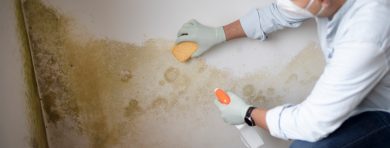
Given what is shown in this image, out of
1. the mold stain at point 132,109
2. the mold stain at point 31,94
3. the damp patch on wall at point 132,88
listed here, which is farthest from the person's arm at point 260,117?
the mold stain at point 31,94

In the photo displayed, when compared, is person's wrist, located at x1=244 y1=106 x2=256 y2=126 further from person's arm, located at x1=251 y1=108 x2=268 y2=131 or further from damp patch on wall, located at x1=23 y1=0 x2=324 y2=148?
damp patch on wall, located at x1=23 y1=0 x2=324 y2=148

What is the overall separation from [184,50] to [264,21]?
290 mm

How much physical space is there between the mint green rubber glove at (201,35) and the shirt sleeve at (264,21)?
0.09m

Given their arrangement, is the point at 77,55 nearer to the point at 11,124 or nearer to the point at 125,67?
the point at 125,67

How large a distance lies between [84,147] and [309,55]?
899mm

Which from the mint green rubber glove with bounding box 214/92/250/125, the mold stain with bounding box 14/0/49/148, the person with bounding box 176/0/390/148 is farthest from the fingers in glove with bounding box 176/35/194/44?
the mold stain with bounding box 14/0/49/148

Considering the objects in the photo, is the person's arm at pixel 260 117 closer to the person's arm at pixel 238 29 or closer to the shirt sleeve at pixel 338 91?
the shirt sleeve at pixel 338 91

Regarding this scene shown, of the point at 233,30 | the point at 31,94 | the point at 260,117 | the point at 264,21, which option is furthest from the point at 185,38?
the point at 31,94

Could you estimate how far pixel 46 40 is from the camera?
1.47m

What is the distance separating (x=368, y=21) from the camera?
1095 mm

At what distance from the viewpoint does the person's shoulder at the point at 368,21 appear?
1.08 metres

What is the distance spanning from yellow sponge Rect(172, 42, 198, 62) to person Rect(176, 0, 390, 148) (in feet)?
0.06

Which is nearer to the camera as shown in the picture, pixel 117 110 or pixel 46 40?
pixel 46 40

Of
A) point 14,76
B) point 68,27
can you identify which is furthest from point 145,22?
point 14,76
